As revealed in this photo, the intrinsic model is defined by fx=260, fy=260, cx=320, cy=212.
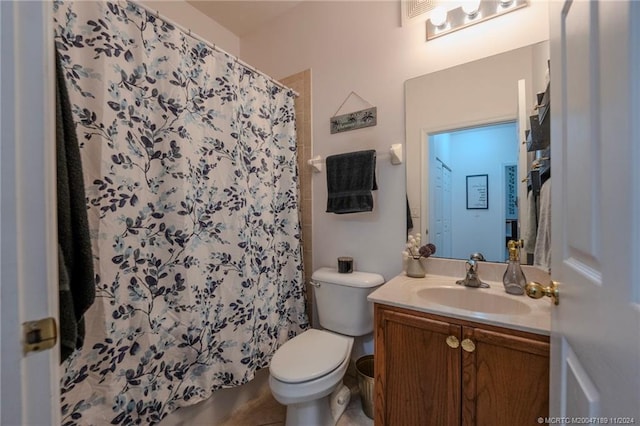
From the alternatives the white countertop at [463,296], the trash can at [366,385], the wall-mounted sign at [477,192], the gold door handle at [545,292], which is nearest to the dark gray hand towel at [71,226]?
the white countertop at [463,296]

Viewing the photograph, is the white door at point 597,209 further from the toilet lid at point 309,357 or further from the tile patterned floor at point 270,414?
the tile patterned floor at point 270,414

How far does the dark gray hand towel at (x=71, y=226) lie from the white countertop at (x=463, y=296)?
A: 3.12 feet

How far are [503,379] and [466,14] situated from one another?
5.32 feet

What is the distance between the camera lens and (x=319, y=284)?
160 centimetres

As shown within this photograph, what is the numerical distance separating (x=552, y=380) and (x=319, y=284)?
3.60 ft

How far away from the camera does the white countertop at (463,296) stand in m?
0.90

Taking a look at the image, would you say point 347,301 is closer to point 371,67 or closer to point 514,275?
point 514,275

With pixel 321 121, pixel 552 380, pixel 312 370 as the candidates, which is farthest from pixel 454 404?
pixel 321 121

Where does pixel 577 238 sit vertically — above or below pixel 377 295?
above

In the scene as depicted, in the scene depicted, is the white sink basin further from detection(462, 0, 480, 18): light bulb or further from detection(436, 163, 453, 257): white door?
detection(462, 0, 480, 18): light bulb

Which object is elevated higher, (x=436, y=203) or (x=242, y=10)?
(x=242, y=10)

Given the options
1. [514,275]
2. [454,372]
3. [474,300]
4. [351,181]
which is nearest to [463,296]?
[474,300]

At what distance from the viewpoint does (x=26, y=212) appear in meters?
0.38

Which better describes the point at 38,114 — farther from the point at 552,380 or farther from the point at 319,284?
the point at 319,284
